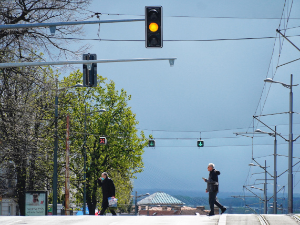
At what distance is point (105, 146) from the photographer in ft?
155

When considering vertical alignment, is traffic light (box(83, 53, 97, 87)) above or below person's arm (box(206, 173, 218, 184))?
above

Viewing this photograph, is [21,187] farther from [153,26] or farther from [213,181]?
[153,26]

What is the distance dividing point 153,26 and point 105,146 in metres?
34.2

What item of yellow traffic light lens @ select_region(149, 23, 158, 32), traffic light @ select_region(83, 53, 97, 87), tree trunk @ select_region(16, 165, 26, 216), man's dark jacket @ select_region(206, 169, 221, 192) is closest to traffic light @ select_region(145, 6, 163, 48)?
yellow traffic light lens @ select_region(149, 23, 158, 32)

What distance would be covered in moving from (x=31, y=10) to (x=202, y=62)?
7880 centimetres

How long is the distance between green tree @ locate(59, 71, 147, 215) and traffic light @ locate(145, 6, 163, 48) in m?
31.9

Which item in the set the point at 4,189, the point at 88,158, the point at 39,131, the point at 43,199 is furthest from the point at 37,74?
the point at 88,158

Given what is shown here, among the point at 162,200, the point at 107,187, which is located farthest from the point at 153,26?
the point at 162,200

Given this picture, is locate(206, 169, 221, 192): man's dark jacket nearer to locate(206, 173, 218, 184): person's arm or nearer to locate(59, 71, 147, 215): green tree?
locate(206, 173, 218, 184): person's arm

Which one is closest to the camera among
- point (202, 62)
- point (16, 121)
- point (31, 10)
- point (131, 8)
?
point (31, 10)

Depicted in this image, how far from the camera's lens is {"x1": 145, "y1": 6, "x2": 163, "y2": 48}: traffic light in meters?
13.5

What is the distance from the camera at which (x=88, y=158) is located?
47.5 m

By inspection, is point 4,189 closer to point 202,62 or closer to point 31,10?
point 31,10

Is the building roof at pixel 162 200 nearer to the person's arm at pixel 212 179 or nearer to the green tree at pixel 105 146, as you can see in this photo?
the green tree at pixel 105 146
